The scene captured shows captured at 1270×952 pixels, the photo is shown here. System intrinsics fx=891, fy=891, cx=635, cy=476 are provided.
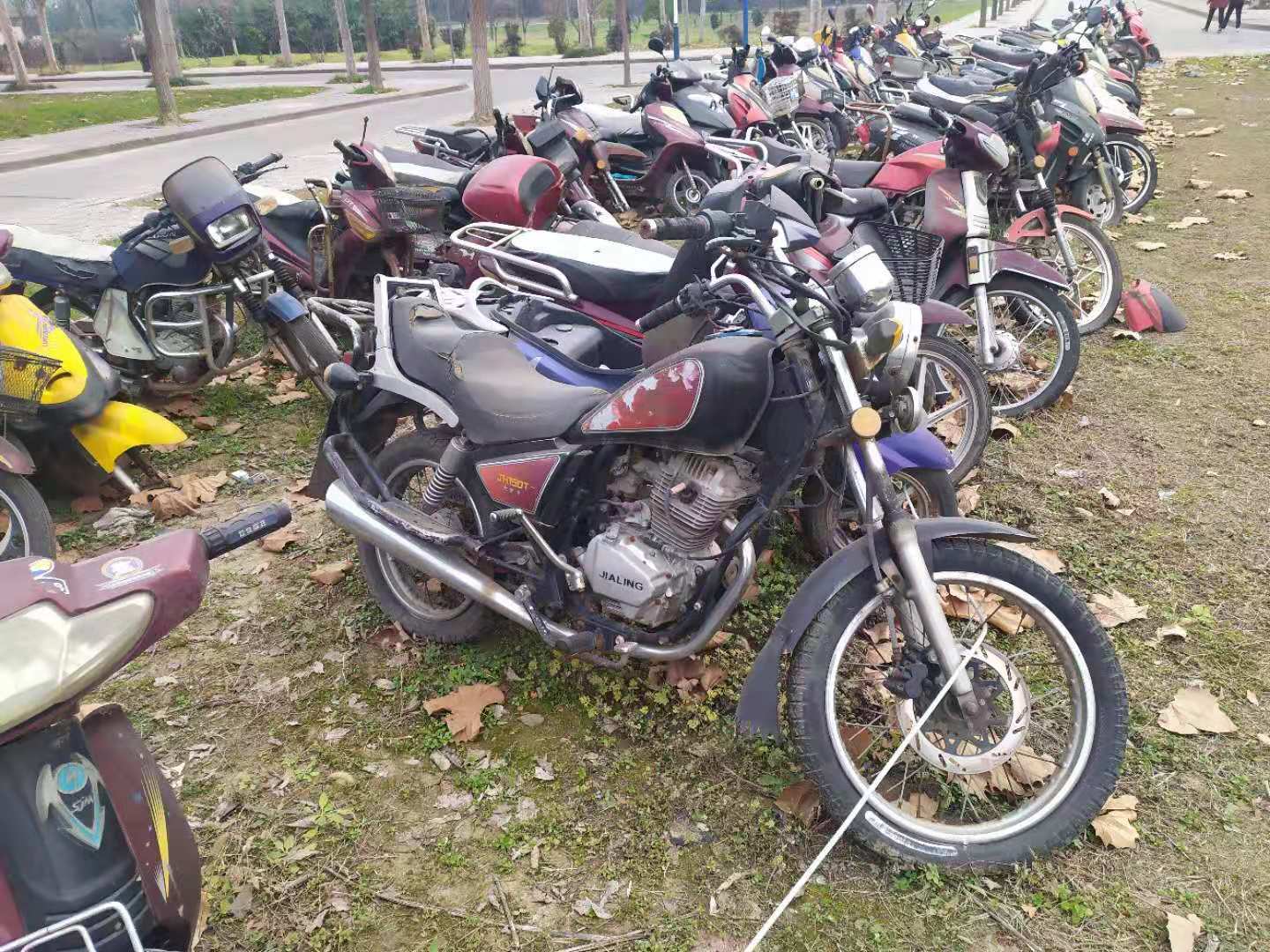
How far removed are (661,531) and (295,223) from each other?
15.0 ft

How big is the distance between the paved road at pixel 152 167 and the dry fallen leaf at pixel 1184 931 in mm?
9039

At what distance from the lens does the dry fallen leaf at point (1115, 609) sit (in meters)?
3.04

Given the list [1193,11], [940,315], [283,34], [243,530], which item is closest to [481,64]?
[940,315]

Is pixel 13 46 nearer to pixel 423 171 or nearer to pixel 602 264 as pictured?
pixel 423 171

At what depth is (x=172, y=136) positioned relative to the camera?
1429 centimetres

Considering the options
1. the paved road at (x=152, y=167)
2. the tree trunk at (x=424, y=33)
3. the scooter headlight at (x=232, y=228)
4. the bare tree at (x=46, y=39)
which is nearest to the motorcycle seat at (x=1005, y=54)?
the paved road at (x=152, y=167)

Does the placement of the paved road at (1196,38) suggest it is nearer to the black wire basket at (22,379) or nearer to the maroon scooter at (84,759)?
the black wire basket at (22,379)

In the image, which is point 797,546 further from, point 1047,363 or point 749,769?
point 1047,363

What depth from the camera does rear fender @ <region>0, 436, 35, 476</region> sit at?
336 centimetres

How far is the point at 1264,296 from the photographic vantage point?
5711 millimetres

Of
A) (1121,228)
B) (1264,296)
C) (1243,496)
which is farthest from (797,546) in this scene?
(1121,228)

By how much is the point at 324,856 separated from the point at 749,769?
119 centimetres

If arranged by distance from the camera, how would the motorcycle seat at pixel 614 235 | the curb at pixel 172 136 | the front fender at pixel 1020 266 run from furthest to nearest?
the curb at pixel 172 136
the front fender at pixel 1020 266
the motorcycle seat at pixel 614 235


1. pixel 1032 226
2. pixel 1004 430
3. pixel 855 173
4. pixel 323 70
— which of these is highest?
pixel 323 70
